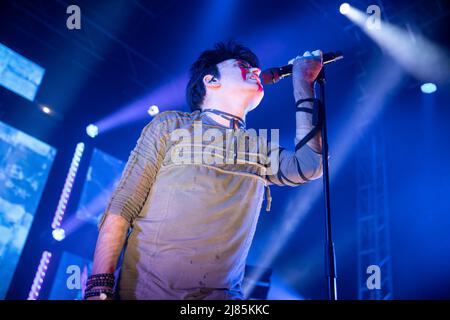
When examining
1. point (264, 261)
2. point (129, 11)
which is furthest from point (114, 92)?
point (264, 261)

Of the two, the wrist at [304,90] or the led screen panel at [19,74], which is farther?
the led screen panel at [19,74]

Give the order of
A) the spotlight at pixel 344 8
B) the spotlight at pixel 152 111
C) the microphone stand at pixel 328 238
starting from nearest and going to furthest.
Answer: the microphone stand at pixel 328 238, the spotlight at pixel 344 8, the spotlight at pixel 152 111

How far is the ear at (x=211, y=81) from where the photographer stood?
2250 millimetres

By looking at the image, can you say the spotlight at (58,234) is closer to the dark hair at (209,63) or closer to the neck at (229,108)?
the dark hair at (209,63)

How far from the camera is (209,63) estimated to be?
2.42 metres

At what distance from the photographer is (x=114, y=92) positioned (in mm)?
6719

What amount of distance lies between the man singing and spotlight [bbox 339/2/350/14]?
4.41 meters

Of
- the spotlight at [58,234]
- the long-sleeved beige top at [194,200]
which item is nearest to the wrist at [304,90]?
the long-sleeved beige top at [194,200]

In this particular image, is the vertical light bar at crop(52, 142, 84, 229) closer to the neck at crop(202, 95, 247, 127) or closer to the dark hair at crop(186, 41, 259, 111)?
the dark hair at crop(186, 41, 259, 111)

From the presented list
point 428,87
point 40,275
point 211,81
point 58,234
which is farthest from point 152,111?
point 211,81

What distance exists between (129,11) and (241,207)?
5.07m

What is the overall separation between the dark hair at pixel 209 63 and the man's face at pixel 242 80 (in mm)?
71

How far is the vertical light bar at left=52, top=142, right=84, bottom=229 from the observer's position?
5.46 meters
